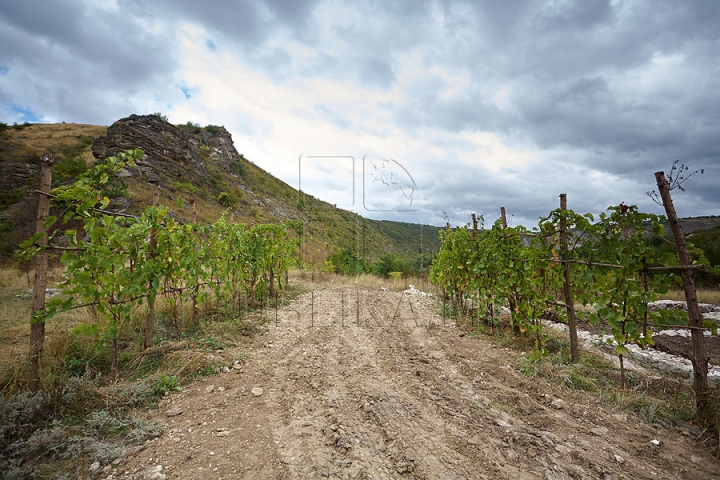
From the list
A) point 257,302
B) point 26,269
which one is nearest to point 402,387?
point 257,302

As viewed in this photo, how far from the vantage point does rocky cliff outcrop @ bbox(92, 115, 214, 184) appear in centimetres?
2791

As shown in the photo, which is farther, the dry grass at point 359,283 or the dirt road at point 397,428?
the dry grass at point 359,283

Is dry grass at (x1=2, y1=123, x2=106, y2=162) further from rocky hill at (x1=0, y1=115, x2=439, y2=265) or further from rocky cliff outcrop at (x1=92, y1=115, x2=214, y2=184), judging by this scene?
rocky cliff outcrop at (x1=92, y1=115, x2=214, y2=184)

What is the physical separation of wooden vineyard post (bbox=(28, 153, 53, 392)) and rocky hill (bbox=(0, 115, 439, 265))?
28.7 feet


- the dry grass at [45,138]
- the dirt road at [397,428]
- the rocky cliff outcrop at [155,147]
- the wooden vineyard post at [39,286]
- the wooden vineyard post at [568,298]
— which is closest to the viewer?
the dirt road at [397,428]

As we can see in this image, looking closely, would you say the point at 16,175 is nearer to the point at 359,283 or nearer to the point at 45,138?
the point at 45,138

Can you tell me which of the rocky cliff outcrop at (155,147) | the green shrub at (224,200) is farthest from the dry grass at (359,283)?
the rocky cliff outcrop at (155,147)

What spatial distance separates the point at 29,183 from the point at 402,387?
31.6 meters

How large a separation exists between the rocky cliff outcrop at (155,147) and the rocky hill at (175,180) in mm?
83

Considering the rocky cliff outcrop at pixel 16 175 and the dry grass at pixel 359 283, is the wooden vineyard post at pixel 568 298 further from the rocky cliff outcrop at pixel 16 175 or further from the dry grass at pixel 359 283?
the rocky cliff outcrop at pixel 16 175

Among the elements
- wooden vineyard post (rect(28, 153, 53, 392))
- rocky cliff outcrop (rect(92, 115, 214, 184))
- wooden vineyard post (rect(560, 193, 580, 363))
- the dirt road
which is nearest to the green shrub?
rocky cliff outcrop (rect(92, 115, 214, 184))

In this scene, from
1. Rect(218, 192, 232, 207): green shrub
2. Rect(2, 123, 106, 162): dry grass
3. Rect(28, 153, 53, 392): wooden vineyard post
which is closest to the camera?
Rect(28, 153, 53, 392): wooden vineyard post

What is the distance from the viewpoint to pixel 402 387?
3633 millimetres

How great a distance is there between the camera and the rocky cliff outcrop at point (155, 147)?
2791 cm
